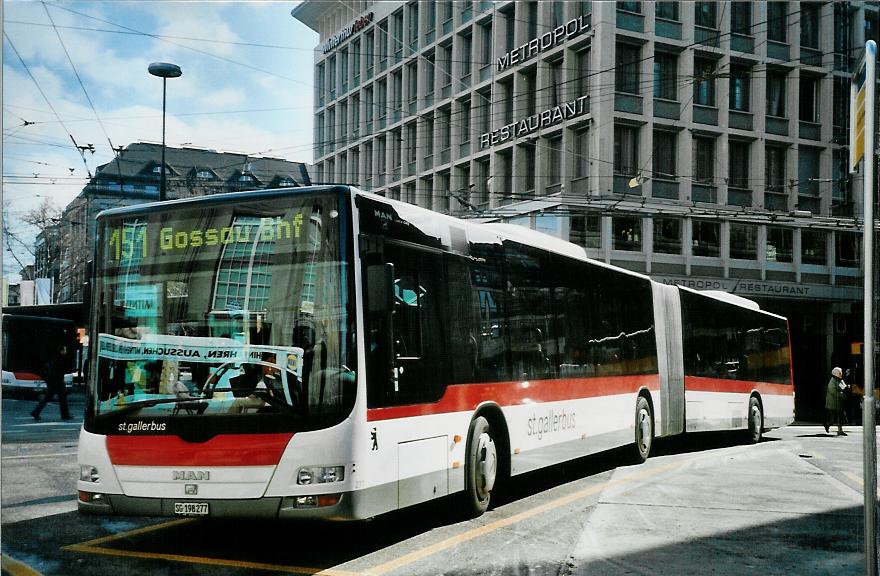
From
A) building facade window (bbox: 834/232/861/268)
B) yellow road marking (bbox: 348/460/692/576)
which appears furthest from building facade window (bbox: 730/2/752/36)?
yellow road marking (bbox: 348/460/692/576)

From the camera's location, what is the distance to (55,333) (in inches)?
798

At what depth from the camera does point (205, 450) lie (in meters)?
7.18

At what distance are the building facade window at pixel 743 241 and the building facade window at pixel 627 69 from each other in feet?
18.2

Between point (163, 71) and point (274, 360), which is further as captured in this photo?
point (163, 71)

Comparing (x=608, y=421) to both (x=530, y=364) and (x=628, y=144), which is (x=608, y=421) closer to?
(x=530, y=364)

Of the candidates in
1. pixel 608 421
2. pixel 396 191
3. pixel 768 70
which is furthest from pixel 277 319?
pixel 396 191

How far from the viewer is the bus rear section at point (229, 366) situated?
7105 mm

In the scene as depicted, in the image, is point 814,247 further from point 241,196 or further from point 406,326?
point 241,196

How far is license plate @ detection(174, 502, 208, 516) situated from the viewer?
7160mm

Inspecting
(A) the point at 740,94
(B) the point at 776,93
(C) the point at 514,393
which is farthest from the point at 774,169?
(C) the point at 514,393

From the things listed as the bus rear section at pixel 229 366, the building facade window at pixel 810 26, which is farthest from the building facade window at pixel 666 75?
the bus rear section at pixel 229 366

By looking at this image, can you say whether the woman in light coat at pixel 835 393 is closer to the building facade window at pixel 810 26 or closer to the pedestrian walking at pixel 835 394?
the pedestrian walking at pixel 835 394

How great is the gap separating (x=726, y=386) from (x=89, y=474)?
1366 centimetres

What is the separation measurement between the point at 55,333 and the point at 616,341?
12002 millimetres
